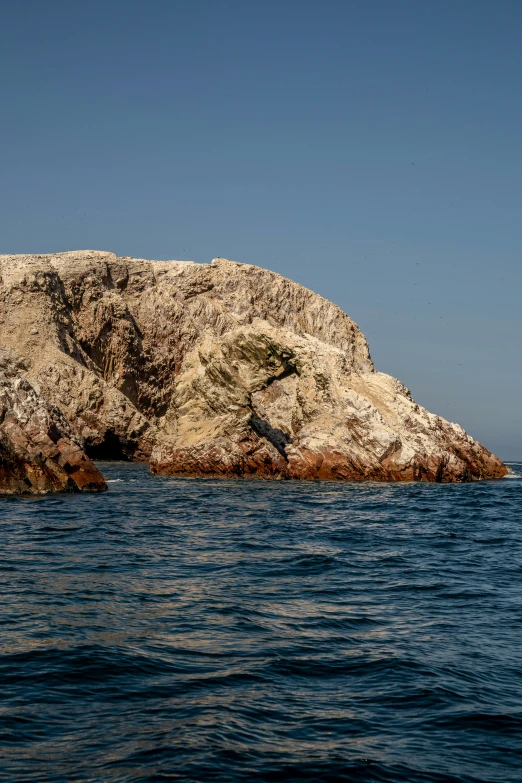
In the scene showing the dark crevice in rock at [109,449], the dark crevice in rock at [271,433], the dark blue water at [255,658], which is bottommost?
the dark blue water at [255,658]

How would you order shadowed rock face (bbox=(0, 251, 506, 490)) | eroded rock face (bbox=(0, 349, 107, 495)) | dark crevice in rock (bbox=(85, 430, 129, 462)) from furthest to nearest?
dark crevice in rock (bbox=(85, 430, 129, 462)), shadowed rock face (bbox=(0, 251, 506, 490)), eroded rock face (bbox=(0, 349, 107, 495))

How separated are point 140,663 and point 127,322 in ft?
293

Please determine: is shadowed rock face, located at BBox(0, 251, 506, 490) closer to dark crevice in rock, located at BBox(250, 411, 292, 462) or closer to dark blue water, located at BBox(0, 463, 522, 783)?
dark crevice in rock, located at BBox(250, 411, 292, 462)

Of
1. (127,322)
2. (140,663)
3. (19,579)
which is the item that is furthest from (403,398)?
(127,322)

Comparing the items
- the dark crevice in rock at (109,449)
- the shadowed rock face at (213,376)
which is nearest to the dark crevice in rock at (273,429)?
the shadowed rock face at (213,376)

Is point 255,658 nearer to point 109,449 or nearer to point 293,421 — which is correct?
point 293,421

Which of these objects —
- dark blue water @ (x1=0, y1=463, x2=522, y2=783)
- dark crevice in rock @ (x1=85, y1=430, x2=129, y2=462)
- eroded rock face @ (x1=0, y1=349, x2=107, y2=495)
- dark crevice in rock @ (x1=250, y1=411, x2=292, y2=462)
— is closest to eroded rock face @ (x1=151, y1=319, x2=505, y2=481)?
dark crevice in rock @ (x1=250, y1=411, x2=292, y2=462)

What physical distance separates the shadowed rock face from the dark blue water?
82.3ft

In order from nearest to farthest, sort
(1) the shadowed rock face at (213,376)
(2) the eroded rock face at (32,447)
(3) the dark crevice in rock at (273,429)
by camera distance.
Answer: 1. (2) the eroded rock face at (32,447)
2. (1) the shadowed rock face at (213,376)
3. (3) the dark crevice in rock at (273,429)

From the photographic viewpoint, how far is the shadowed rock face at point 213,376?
4566 centimetres

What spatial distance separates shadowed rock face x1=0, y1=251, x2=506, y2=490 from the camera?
45.7 metres

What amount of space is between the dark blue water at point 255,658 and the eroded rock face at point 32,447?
9.43 meters

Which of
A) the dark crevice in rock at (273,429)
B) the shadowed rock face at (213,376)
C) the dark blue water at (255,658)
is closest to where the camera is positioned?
the dark blue water at (255,658)

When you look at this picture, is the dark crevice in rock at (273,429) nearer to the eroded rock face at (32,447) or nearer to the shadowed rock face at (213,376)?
the shadowed rock face at (213,376)
